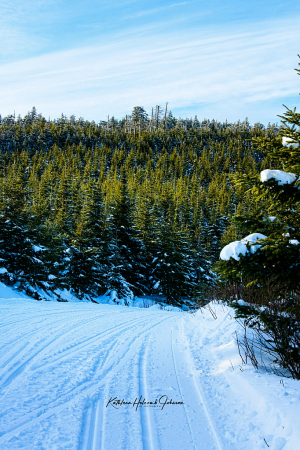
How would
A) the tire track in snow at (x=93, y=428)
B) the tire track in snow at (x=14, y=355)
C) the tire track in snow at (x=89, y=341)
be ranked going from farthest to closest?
the tire track in snow at (x=89, y=341) < the tire track in snow at (x=14, y=355) < the tire track in snow at (x=93, y=428)

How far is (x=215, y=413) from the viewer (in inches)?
130

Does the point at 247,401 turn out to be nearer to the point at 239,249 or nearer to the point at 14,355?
the point at 239,249

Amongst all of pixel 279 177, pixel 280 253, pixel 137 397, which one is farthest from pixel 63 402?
pixel 279 177

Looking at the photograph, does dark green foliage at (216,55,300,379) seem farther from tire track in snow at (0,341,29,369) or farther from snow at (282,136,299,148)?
tire track in snow at (0,341,29,369)

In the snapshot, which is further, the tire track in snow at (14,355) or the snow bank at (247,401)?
the tire track in snow at (14,355)

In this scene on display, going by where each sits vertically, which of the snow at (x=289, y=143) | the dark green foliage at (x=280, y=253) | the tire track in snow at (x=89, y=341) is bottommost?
the tire track in snow at (x=89, y=341)

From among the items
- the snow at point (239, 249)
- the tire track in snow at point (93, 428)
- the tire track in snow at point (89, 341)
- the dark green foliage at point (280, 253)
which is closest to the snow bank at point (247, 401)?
the dark green foliage at point (280, 253)

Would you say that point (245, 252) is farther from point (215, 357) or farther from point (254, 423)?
point (215, 357)

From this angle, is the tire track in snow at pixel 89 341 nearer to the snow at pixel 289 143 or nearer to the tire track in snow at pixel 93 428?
the tire track in snow at pixel 93 428

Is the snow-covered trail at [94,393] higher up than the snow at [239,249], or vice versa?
the snow at [239,249]

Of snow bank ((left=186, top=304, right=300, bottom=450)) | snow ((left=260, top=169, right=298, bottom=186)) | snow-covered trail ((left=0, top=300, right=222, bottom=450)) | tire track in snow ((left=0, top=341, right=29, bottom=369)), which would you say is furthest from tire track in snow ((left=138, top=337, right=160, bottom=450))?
snow ((left=260, top=169, right=298, bottom=186))

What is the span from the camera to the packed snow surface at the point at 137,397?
2715mm

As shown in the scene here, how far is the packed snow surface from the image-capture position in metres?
2.71

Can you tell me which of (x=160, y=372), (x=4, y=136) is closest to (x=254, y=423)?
(x=160, y=372)
